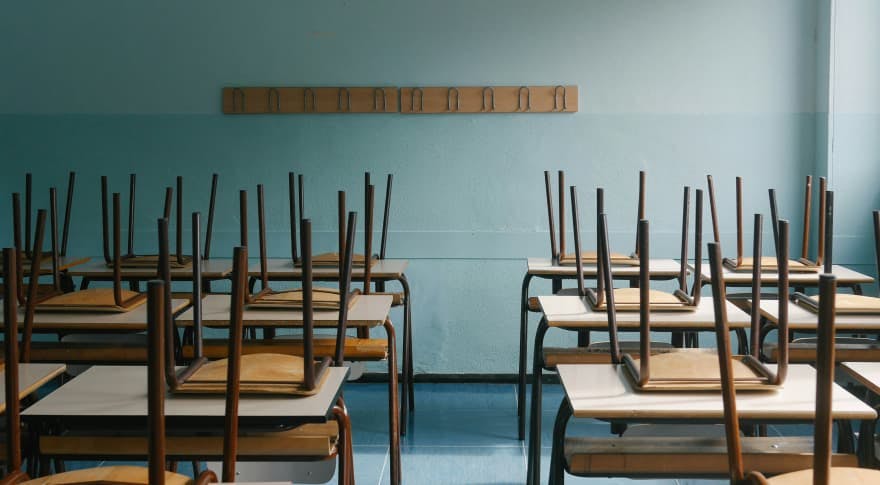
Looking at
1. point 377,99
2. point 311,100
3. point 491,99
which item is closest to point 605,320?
point 491,99

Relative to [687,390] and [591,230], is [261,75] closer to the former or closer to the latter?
[591,230]

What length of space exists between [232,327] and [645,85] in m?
3.45

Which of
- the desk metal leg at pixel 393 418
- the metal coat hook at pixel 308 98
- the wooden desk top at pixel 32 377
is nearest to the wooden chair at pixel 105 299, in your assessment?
the wooden desk top at pixel 32 377

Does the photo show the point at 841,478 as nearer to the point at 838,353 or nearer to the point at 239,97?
the point at 838,353

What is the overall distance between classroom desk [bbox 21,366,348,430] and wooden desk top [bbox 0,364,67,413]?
0.07m

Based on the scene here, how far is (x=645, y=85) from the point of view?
4621mm

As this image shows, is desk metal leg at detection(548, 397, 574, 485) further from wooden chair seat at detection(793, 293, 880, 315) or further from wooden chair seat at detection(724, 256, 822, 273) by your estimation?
wooden chair seat at detection(724, 256, 822, 273)

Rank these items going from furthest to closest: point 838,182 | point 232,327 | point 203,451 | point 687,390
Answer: point 838,182 < point 203,451 < point 687,390 < point 232,327

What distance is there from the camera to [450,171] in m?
4.71

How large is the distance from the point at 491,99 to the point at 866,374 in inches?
114

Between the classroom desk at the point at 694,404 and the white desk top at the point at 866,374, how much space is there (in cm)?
7

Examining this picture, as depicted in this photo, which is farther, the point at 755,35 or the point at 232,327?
the point at 755,35

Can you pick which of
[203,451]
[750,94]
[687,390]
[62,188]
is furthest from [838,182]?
[62,188]

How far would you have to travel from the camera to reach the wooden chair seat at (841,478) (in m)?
1.54
